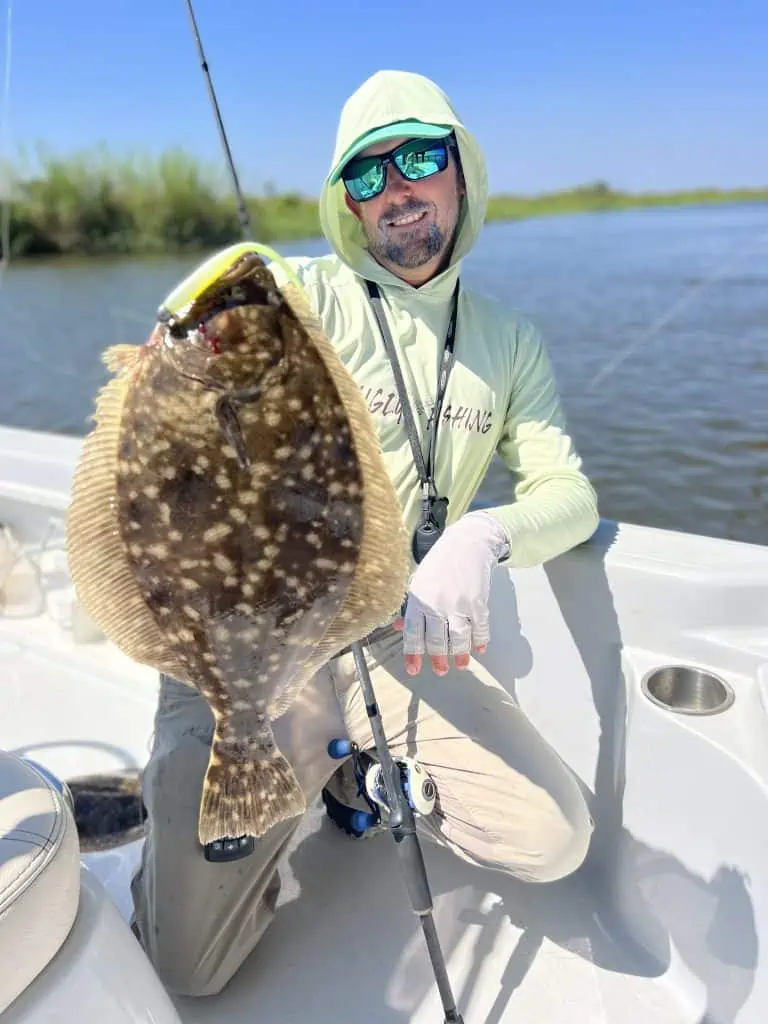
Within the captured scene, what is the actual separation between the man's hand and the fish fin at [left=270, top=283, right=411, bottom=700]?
10.5 inches

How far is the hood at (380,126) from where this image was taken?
2.13 meters

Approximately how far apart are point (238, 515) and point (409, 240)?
46.5 inches

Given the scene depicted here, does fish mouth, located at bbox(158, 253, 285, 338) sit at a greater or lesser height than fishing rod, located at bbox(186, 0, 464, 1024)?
greater

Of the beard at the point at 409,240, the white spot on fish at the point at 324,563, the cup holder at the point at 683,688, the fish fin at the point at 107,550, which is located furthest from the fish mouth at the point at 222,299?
the cup holder at the point at 683,688

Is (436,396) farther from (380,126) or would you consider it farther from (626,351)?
(626,351)

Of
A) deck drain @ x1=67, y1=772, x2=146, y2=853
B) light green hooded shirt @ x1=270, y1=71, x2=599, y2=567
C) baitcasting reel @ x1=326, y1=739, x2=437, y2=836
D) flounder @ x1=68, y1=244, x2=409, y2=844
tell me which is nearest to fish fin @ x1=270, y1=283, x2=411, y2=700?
flounder @ x1=68, y1=244, x2=409, y2=844

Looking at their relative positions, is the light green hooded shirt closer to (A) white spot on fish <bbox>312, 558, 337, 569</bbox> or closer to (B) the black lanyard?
(B) the black lanyard

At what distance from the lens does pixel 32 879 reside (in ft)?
4.03

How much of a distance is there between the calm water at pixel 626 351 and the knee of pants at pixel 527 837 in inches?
76.4

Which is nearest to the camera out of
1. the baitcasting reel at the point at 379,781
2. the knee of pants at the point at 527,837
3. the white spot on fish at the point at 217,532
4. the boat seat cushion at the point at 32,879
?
the boat seat cushion at the point at 32,879

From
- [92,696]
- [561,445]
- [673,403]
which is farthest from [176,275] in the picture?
[561,445]

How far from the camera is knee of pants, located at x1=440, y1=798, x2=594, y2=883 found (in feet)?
6.89

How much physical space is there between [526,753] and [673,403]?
940 cm

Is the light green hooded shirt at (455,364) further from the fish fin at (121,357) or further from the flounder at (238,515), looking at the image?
the fish fin at (121,357)
